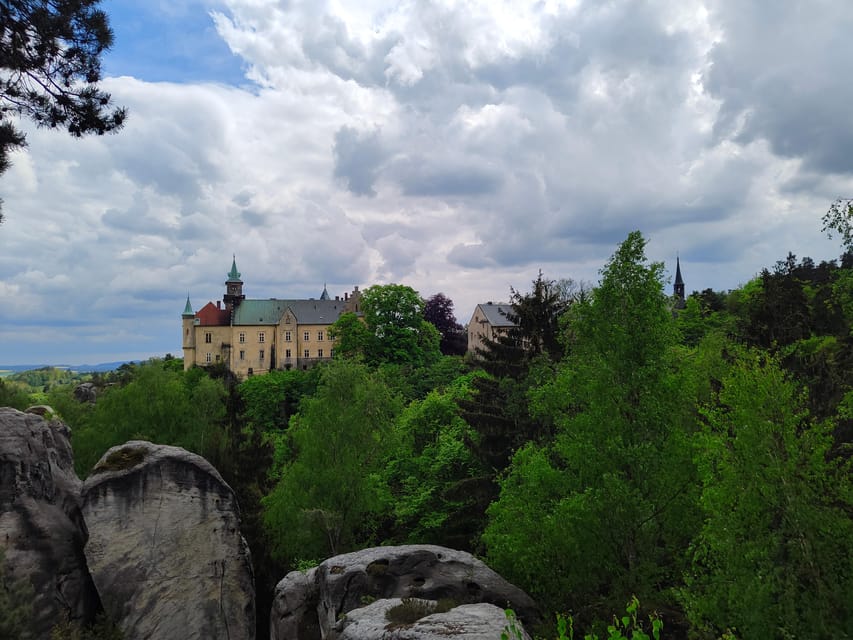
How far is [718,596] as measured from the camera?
10.8 meters

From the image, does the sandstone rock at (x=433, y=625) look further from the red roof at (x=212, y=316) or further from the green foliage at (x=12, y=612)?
the red roof at (x=212, y=316)

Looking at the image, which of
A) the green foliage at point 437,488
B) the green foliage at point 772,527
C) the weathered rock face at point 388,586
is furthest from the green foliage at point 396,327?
the green foliage at point 772,527

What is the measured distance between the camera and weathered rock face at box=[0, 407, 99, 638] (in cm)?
1967

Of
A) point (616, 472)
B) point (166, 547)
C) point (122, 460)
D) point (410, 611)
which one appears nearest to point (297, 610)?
point (166, 547)

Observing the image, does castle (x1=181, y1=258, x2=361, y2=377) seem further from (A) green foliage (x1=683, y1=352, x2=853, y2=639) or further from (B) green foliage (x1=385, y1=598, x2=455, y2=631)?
(A) green foliage (x1=683, y1=352, x2=853, y2=639)

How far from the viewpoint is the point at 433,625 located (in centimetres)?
1319

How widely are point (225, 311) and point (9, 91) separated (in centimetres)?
8693

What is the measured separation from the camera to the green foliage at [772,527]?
381 inches

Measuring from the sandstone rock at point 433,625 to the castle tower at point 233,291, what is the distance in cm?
8777

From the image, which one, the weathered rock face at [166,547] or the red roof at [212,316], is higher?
the red roof at [212,316]

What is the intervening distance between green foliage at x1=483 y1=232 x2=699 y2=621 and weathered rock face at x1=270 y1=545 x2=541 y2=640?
998 millimetres

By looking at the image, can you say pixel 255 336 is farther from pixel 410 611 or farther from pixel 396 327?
pixel 410 611

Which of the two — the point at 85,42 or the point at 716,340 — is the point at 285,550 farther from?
the point at 716,340

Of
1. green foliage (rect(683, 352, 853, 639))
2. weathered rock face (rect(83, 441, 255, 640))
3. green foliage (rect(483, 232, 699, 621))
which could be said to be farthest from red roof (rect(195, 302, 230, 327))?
green foliage (rect(683, 352, 853, 639))
